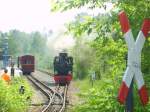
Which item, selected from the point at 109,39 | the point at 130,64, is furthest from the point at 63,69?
the point at 130,64

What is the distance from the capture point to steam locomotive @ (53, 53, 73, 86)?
43.9 meters

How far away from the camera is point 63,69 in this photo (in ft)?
144

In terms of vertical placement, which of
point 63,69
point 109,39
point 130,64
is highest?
point 109,39

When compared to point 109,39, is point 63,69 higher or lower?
lower

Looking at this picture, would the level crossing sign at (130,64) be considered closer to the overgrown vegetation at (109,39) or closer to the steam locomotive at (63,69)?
the overgrown vegetation at (109,39)

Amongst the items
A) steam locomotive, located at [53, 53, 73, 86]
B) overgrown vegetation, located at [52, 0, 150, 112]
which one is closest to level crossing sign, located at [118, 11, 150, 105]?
overgrown vegetation, located at [52, 0, 150, 112]

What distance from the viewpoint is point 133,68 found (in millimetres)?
5738

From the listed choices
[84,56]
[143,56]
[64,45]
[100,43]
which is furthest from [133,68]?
[64,45]

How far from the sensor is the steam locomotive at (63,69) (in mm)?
43906

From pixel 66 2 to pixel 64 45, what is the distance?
10433 centimetres

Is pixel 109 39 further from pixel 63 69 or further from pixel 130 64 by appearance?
pixel 63 69

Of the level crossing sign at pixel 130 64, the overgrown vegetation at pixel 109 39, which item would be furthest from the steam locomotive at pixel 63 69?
the level crossing sign at pixel 130 64

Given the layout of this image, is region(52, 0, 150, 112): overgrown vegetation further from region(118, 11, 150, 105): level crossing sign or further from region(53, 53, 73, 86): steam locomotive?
region(53, 53, 73, 86): steam locomotive

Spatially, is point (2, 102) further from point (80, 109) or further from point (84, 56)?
point (84, 56)
